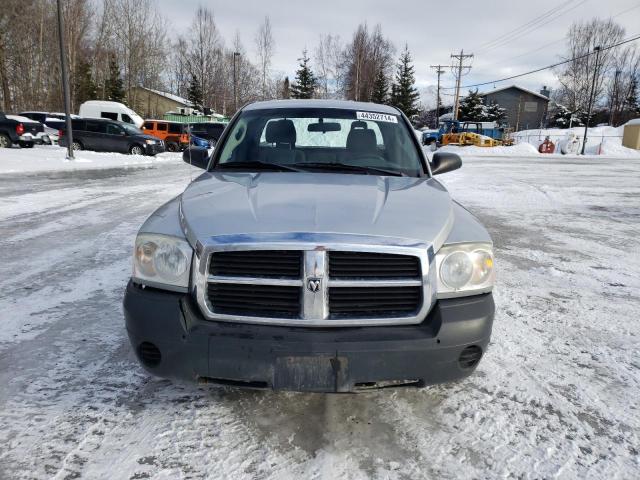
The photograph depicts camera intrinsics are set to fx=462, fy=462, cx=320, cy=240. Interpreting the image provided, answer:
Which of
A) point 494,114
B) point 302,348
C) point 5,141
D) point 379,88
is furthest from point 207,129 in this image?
point 494,114

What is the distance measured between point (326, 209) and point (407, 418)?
1.17 m

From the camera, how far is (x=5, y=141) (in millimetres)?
20359

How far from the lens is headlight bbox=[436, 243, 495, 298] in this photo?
Answer: 7.29 ft

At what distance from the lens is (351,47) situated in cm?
5775

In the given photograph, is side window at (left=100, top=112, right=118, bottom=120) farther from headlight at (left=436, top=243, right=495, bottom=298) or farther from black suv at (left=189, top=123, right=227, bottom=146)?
headlight at (left=436, top=243, right=495, bottom=298)

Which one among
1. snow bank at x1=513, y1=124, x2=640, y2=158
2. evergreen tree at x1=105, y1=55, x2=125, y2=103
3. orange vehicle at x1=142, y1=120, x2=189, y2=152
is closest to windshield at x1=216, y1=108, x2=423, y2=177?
orange vehicle at x1=142, y1=120, x2=189, y2=152

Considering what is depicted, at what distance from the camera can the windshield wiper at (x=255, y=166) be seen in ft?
10.6

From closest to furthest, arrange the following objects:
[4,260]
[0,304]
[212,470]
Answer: [212,470] → [0,304] → [4,260]

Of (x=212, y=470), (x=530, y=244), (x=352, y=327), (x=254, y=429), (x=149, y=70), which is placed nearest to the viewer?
(x=212, y=470)

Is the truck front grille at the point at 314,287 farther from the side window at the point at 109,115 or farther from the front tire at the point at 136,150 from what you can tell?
the side window at the point at 109,115

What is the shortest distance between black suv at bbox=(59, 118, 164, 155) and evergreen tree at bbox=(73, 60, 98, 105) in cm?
2996

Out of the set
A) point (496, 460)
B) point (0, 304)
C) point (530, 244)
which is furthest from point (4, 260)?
point (530, 244)

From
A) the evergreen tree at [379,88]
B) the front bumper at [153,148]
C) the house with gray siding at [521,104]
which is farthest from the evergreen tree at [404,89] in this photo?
the front bumper at [153,148]

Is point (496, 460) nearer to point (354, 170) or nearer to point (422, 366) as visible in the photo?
point (422, 366)
